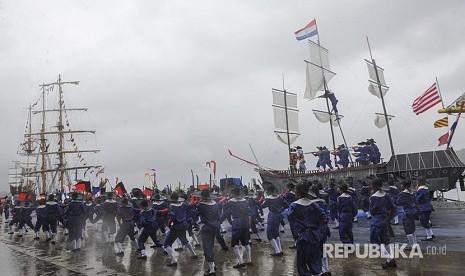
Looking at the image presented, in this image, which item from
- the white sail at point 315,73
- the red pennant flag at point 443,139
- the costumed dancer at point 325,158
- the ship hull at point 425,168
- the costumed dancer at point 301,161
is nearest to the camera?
the ship hull at point 425,168

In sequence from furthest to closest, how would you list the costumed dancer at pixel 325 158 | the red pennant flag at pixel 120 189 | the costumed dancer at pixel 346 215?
the costumed dancer at pixel 325 158 < the red pennant flag at pixel 120 189 < the costumed dancer at pixel 346 215

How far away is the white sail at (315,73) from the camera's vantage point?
45562 mm

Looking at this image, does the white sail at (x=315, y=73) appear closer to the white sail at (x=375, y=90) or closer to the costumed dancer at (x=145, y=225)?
the white sail at (x=375, y=90)

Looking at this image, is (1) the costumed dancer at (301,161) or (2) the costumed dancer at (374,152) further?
(1) the costumed dancer at (301,161)

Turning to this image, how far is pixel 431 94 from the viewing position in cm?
2620

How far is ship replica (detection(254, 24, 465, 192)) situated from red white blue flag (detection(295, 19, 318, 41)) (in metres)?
6.44

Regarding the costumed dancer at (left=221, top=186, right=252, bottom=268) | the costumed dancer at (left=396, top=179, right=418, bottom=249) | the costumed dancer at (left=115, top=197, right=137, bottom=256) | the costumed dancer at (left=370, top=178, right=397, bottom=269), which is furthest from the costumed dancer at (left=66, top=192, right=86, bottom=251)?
the costumed dancer at (left=396, top=179, right=418, bottom=249)

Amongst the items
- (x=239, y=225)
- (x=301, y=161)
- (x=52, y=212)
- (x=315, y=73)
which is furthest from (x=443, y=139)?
(x=52, y=212)

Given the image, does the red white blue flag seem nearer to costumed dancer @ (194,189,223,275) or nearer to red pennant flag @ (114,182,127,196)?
red pennant flag @ (114,182,127,196)

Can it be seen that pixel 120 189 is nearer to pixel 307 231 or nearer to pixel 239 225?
pixel 239 225

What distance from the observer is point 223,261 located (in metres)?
11.0

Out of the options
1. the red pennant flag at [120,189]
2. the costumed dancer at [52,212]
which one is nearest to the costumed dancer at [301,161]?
the red pennant flag at [120,189]

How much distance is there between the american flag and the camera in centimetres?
2602

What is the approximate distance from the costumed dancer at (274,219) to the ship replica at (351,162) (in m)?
3.86
